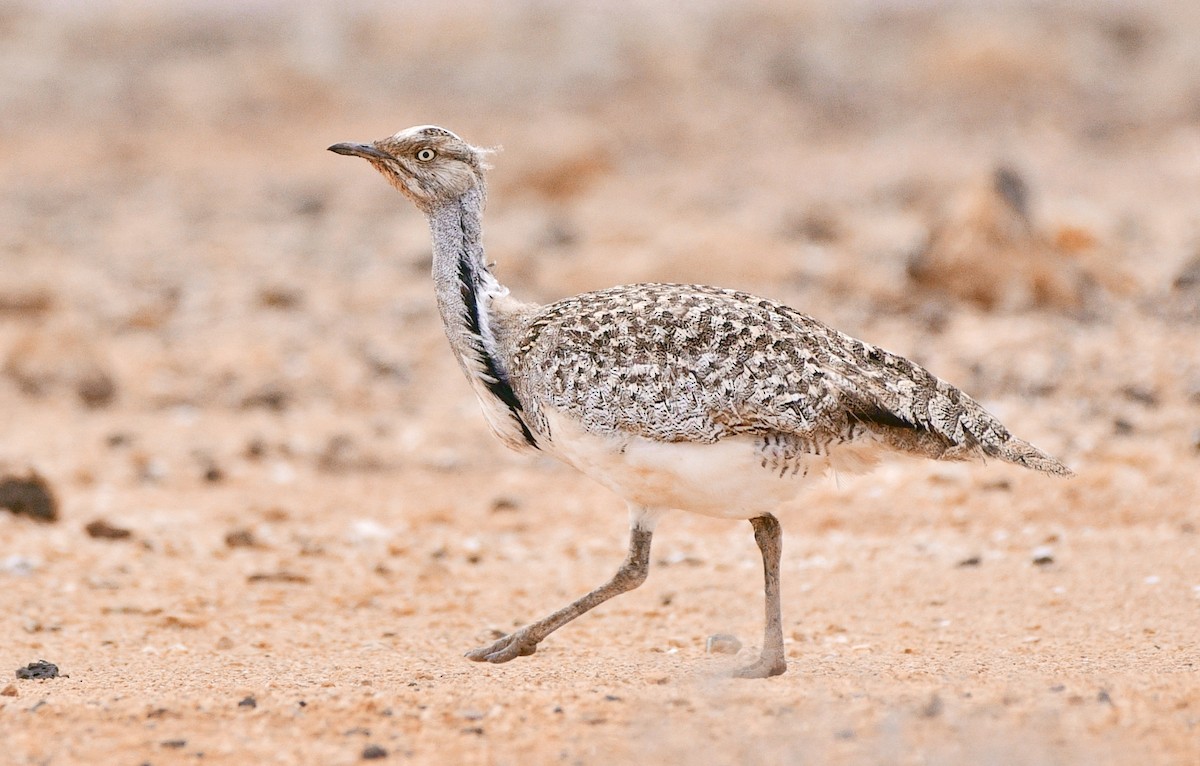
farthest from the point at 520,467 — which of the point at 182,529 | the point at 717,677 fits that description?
the point at 717,677

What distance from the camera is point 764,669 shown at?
5.06 m

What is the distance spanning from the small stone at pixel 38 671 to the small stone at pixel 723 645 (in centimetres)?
238

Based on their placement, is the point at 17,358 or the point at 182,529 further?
the point at 17,358

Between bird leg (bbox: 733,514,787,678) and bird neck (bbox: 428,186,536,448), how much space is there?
0.89 m

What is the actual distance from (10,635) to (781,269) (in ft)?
25.0

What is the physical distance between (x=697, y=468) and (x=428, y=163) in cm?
164

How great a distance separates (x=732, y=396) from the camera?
4793 mm

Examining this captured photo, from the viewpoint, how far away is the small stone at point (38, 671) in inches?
204

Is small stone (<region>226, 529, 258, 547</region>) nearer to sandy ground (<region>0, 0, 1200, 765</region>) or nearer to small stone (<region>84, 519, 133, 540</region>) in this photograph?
sandy ground (<region>0, 0, 1200, 765</region>)

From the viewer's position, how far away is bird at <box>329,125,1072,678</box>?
15.8ft

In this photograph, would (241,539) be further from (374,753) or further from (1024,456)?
(1024,456)

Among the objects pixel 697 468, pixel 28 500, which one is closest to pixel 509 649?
pixel 697 468

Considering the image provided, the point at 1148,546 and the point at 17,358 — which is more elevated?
the point at 17,358

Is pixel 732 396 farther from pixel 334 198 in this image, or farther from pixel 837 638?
pixel 334 198
